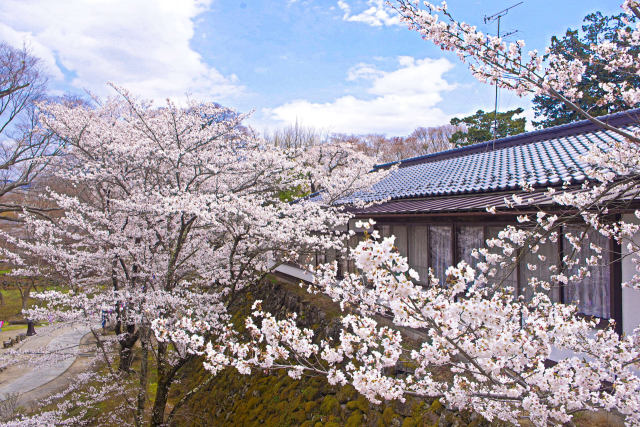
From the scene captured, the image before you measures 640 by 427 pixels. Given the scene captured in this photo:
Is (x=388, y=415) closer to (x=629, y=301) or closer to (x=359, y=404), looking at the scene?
(x=359, y=404)

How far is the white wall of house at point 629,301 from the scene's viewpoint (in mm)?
4992

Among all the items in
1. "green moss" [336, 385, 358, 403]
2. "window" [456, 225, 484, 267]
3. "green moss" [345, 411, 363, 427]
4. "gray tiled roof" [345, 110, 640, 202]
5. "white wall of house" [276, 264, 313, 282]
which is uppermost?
"gray tiled roof" [345, 110, 640, 202]

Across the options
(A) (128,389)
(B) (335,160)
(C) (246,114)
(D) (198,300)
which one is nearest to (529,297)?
(D) (198,300)

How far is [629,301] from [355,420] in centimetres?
449

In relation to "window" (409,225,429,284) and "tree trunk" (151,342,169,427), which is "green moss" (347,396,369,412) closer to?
"window" (409,225,429,284)

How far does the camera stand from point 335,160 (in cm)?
2645

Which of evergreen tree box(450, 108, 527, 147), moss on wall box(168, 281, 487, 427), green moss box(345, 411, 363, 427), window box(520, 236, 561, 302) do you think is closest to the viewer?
moss on wall box(168, 281, 487, 427)

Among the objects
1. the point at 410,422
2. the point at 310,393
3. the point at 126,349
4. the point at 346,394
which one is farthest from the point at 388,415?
the point at 126,349

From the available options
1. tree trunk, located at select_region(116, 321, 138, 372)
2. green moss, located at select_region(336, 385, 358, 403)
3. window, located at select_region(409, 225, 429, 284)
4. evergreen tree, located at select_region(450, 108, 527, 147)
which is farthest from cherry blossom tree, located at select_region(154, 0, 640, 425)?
evergreen tree, located at select_region(450, 108, 527, 147)

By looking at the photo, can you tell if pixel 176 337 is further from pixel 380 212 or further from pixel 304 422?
pixel 380 212

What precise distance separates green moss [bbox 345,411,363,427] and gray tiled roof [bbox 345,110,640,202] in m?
5.20

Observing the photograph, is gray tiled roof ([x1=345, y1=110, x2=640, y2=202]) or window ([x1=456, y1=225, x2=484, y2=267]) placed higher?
gray tiled roof ([x1=345, y1=110, x2=640, y2=202])

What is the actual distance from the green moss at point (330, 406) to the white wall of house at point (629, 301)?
472 centimetres

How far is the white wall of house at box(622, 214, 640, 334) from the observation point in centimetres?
499
